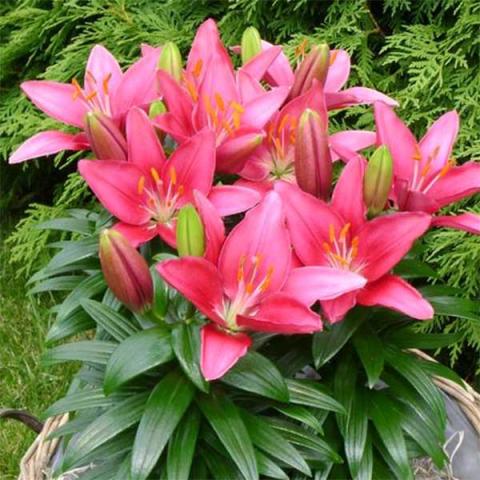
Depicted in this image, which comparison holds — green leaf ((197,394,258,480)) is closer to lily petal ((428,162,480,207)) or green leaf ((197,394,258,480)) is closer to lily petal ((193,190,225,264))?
lily petal ((193,190,225,264))

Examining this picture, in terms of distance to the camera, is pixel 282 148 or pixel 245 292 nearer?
pixel 245 292

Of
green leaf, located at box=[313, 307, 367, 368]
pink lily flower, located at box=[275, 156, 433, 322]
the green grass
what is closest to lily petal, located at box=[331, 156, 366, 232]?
pink lily flower, located at box=[275, 156, 433, 322]

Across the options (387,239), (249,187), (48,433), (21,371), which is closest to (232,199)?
(249,187)

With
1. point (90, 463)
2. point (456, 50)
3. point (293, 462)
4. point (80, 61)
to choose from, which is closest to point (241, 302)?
point (293, 462)

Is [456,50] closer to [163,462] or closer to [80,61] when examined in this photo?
[80,61]

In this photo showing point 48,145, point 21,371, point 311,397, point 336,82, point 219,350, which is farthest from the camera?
point 21,371

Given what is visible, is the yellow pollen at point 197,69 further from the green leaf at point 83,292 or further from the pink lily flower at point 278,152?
the green leaf at point 83,292

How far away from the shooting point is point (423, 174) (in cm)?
93

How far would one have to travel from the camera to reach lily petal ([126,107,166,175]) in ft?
2.95

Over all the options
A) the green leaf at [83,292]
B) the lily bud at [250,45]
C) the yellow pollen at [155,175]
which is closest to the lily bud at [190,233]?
the yellow pollen at [155,175]

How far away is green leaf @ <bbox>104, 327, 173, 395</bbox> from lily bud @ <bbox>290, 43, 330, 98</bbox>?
1.09 feet

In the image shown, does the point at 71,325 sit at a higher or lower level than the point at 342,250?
lower

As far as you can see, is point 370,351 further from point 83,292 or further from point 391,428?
point 83,292

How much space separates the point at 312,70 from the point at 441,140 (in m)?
0.16
